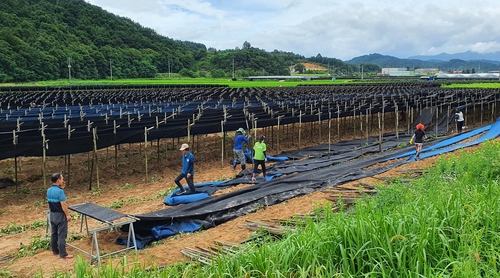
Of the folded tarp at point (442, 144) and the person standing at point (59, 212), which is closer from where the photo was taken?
the person standing at point (59, 212)

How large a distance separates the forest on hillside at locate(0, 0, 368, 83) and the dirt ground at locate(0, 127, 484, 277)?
49.4 m

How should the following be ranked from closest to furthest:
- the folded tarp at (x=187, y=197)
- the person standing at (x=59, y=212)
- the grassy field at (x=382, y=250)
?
the grassy field at (x=382, y=250)
the person standing at (x=59, y=212)
the folded tarp at (x=187, y=197)

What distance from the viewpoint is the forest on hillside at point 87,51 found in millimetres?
62734

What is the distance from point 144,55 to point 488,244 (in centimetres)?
A: 9379

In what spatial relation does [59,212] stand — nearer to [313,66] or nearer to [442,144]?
[442,144]

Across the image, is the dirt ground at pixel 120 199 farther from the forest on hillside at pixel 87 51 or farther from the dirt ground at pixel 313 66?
the dirt ground at pixel 313 66

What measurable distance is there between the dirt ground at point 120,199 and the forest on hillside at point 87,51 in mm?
49399

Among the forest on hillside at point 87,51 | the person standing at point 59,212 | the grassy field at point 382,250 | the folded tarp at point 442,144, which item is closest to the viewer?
the grassy field at point 382,250

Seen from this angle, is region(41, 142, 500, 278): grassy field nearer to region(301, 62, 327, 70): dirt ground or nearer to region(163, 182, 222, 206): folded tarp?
region(163, 182, 222, 206): folded tarp

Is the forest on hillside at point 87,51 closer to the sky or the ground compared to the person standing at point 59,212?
closer to the sky

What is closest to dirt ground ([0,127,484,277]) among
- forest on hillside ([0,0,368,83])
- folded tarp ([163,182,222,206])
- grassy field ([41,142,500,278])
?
folded tarp ([163,182,222,206])

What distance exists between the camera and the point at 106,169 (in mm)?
15438

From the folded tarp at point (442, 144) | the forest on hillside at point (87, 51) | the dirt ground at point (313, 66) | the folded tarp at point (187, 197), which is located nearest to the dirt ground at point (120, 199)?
the folded tarp at point (187, 197)

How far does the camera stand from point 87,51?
78.1 m
